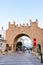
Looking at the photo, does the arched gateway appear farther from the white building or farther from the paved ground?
the paved ground

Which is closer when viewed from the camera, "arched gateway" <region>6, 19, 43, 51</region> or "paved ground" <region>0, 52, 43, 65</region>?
"paved ground" <region>0, 52, 43, 65</region>

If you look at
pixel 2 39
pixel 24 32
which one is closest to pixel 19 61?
pixel 24 32

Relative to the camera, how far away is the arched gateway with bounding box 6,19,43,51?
69.1 meters

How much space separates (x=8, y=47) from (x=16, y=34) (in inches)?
200

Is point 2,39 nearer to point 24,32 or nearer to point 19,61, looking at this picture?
point 24,32

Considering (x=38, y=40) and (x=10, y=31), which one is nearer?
(x=38, y=40)

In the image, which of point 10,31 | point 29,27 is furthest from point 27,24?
point 10,31

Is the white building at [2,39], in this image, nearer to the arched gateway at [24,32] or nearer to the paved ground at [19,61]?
the arched gateway at [24,32]

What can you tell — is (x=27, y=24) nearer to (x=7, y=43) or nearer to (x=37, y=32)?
(x=37, y=32)

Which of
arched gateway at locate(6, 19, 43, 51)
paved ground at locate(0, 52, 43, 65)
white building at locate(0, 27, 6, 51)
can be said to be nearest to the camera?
paved ground at locate(0, 52, 43, 65)

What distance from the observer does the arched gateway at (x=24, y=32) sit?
6912 centimetres

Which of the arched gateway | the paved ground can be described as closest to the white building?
the arched gateway

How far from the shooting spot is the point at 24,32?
71.4 metres

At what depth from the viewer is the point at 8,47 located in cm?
7256
